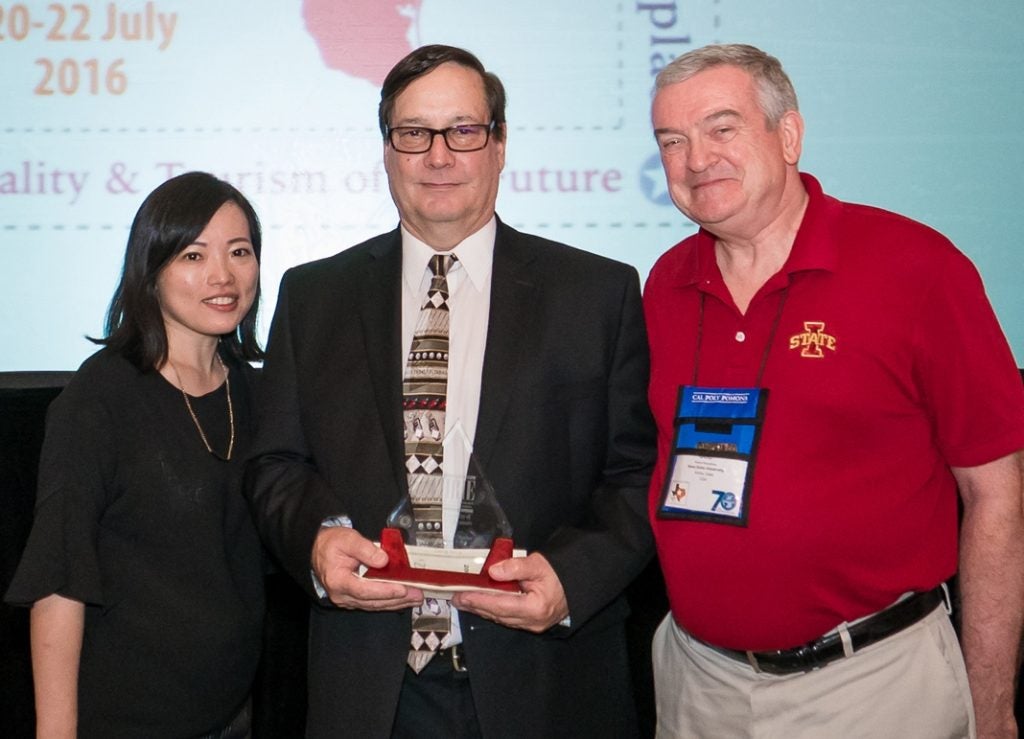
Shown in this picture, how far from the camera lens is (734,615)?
1.94 metres

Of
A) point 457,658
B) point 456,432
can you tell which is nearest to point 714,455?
point 456,432

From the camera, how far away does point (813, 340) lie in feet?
6.34

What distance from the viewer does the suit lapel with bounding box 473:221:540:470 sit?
6.46 feet

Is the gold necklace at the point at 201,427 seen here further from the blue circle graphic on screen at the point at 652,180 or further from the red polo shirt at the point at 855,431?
the blue circle graphic on screen at the point at 652,180

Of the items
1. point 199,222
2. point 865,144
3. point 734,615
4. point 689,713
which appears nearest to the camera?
point 734,615

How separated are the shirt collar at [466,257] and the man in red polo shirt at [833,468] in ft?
1.34

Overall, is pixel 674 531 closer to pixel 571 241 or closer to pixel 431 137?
pixel 431 137

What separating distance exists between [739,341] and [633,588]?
1438mm

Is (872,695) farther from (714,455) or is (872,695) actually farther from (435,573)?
(435,573)

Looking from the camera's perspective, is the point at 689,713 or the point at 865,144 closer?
the point at 689,713

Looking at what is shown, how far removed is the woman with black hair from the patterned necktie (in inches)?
19.1

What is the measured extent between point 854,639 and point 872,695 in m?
0.10

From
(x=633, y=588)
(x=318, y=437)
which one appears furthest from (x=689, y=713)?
(x=633, y=588)

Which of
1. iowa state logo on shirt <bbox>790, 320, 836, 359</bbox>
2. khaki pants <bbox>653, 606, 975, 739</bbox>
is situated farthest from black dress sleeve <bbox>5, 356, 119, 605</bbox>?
iowa state logo on shirt <bbox>790, 320, 836, 359</bbox>
